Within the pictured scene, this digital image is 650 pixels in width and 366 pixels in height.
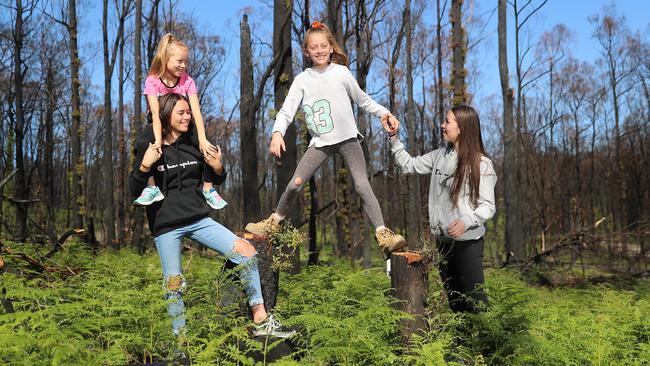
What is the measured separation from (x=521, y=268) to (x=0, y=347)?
34.1ft

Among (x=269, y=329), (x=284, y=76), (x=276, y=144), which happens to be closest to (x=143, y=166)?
(x=276, y=144)

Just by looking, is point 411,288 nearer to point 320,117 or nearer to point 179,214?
point 320,117

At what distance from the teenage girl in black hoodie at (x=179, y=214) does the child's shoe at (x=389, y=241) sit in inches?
40.4

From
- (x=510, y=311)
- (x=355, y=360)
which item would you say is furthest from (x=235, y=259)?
(x=510, y=311)

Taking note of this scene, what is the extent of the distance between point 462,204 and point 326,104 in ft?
4.65

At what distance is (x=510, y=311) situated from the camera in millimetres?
4629

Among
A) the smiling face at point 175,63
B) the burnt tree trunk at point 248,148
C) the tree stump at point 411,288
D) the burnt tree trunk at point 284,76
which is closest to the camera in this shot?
the smiling face at point 175,63

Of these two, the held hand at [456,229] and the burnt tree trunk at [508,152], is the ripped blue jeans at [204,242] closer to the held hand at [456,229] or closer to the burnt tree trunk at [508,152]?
the held hand at [456,229]

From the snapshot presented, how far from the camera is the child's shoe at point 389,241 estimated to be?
3889 millimetres

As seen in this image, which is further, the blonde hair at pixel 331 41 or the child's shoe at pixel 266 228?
the blonde hair at pixel 331 41

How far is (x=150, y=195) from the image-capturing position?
11.4 feet

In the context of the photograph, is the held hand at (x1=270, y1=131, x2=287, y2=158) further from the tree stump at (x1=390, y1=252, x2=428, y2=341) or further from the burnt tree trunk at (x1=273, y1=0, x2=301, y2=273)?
the burnt tree trunk at (x1=273, y1=0, x2=301, y2=273)

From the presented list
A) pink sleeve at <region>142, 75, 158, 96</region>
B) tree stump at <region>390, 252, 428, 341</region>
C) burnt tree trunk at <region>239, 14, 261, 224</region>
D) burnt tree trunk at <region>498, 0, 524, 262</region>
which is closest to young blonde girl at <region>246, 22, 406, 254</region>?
tree stump at <region>390, 252, 428, 341</region>

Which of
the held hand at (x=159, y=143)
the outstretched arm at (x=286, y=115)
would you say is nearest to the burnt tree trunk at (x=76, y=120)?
the outstretched arm at (x=286, y=115)
